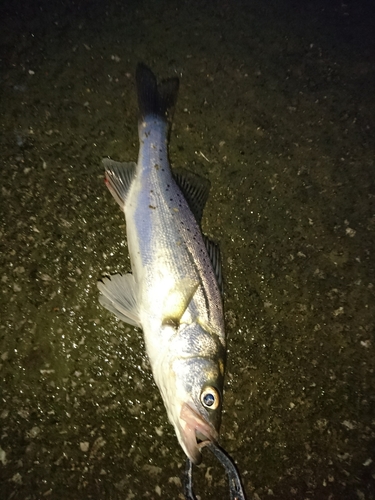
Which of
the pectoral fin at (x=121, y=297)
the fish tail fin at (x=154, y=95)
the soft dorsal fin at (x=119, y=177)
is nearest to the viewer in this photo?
the pectoral fin at (x=121, y=297)

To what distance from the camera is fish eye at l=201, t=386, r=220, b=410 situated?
Result: 183 cm

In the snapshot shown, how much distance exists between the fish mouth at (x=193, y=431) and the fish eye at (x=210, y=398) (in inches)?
2.5

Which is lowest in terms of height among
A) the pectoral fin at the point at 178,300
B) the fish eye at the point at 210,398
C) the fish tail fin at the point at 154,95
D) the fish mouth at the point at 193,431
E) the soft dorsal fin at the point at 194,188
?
the fish mouth at the point at 193,431

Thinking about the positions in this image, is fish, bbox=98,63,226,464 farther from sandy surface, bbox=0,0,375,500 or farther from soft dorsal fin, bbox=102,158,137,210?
sandy surface, bbox=0,0,375,500

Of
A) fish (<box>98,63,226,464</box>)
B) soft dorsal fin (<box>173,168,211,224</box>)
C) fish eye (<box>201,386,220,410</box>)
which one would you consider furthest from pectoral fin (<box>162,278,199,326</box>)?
soft dorsal fin (<box>173,168,211,224</box>)

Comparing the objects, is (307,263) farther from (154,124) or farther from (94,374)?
(94,374)

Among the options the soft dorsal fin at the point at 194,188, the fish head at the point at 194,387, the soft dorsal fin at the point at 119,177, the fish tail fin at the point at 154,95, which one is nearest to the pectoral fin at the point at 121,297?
the fish head at the point at 194,387

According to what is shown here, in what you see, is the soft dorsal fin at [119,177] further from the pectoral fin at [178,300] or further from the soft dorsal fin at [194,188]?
the pectoral fin at [178,300]

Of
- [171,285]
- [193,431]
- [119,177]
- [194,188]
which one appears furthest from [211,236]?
[193,431]

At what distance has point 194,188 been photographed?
2.30 m

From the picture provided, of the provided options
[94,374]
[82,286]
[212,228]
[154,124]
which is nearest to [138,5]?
[154,124]

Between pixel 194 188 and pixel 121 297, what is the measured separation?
31.2 inches

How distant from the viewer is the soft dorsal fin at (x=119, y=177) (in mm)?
2221

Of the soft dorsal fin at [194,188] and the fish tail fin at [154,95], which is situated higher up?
the fish tail fin at [154,95]
